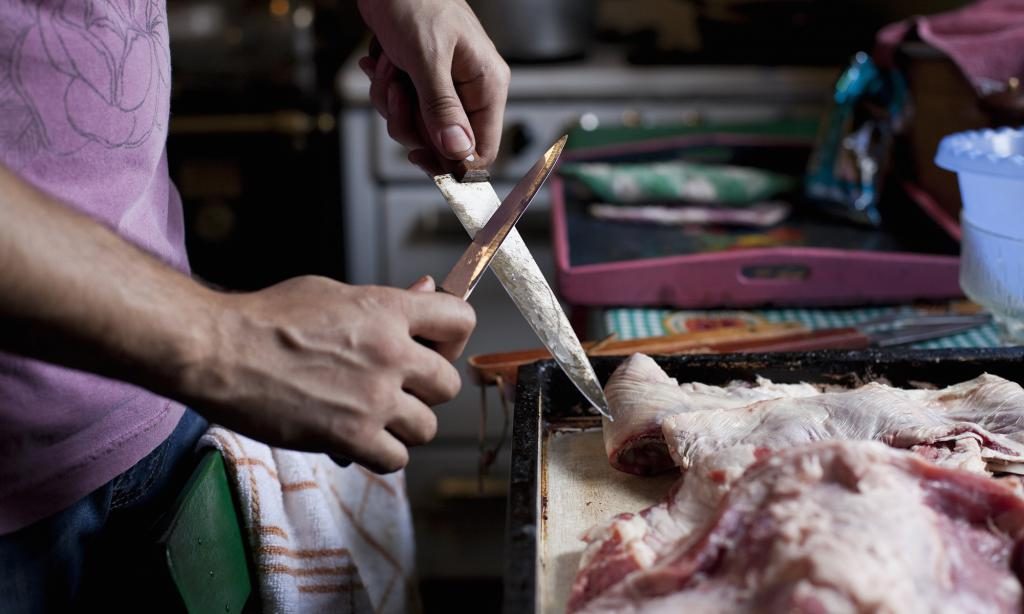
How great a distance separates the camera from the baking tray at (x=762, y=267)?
143 cm

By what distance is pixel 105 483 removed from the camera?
36.1 inches

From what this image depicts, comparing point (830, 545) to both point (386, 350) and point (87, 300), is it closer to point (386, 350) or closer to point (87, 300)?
point (386, 350)

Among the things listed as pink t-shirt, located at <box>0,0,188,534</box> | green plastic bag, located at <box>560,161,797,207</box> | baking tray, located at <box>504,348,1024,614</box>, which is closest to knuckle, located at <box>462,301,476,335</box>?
baking tray, located at <box>504,348,1024,614</box>

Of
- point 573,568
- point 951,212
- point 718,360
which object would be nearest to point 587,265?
point 718,360

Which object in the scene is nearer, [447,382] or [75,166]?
[447,382]

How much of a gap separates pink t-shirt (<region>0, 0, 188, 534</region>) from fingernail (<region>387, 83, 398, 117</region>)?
258 millimetres

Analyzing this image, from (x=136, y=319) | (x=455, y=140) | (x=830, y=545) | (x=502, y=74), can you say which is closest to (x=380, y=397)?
(x=136, y=319)

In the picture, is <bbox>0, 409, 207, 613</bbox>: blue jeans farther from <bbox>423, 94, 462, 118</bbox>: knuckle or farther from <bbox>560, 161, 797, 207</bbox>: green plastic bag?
<bbox>560, 161, 797, 207</bbox>: green plastic bag

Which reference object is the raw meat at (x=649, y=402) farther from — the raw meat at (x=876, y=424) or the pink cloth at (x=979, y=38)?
the pink cloth at (x=979, y=38)

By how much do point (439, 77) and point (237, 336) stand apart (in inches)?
19.0

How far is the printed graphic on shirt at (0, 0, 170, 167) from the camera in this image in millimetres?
824

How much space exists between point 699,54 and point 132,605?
1830mm

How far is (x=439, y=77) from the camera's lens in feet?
3.46

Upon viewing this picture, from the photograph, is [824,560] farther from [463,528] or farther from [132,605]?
[463,528]
